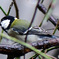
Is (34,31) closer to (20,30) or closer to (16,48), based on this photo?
(20,30)

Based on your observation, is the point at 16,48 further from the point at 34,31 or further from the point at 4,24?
the point at 4,24

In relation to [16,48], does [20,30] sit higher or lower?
lower

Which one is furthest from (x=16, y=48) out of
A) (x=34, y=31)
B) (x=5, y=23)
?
(x=5, y=23)

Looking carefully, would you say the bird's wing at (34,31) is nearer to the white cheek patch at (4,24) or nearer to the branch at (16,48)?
the white cheek patch at (4,24)

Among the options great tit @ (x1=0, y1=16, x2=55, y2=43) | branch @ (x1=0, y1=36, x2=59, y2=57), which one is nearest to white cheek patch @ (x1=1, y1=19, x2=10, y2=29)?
great tit @ (x1=0, y1=16, x2=55, y2=43)

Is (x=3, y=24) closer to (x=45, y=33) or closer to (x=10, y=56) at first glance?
(x=45, y=33)

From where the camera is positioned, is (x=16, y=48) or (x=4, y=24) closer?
(x=16, y=48)

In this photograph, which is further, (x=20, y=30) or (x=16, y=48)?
(x=20, y=30)

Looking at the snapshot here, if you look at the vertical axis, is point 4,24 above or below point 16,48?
below

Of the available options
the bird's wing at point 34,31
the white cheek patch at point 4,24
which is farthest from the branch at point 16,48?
the white cheek patch at point 4,24
